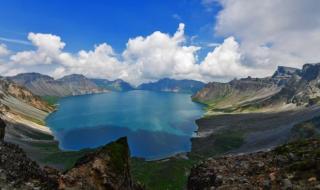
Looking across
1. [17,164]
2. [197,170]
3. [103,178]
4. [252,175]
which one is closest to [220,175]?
[252,175]

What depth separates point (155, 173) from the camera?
488ft

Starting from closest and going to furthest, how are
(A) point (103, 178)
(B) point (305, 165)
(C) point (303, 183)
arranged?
(C) point (303, 183) < (B) point (305, 165) < (A) point (103, 178)

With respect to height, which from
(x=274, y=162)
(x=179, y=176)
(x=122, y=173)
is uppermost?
(x=274, y=162)

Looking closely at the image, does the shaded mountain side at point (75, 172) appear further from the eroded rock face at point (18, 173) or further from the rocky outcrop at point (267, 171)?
the rocky outcrop at point (267, 171)

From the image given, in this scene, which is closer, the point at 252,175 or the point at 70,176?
the point at 252,175

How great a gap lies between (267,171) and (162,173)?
12261 centimetres

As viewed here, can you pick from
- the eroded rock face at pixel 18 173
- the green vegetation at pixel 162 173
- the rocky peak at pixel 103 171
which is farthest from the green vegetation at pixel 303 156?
the green vegetation at pixel 162 173

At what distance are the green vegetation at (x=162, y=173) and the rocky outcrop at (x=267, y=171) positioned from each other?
92419mm

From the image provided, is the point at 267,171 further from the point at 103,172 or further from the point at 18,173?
the point at 18,173

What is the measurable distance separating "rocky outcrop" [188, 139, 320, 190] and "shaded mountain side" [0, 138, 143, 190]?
7.83m

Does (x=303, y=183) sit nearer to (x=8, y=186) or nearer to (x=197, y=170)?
(x=197, y=170)

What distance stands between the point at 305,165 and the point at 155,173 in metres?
126

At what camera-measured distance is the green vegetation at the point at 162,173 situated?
5197 inches

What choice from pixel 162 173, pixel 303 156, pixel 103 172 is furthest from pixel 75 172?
pixel 162 173
